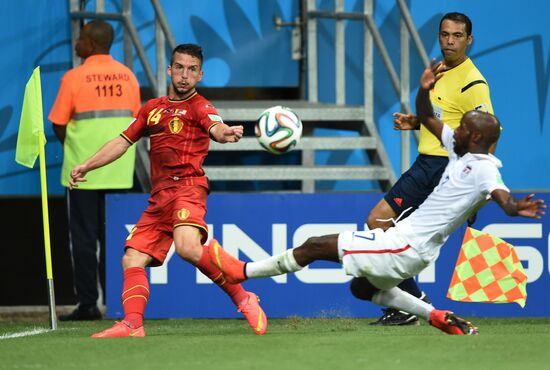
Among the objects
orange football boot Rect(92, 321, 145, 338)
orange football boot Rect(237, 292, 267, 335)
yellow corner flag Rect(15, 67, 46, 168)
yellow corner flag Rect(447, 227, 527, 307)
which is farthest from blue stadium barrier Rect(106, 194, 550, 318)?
orange football boot Rect(92, 321, 145, 338)

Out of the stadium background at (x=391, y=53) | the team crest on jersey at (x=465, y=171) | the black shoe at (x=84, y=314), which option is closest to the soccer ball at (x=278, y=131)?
the team crest on jersey at (x=465, y=171)

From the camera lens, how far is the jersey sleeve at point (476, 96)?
889cm

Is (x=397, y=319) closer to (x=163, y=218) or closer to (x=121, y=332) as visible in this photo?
(x=163, y=218)

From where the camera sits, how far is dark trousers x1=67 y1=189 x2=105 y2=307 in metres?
10.6

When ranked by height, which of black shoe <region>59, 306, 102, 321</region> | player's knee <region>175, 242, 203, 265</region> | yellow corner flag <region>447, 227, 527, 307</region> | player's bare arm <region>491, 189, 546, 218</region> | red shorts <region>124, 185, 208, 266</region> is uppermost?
player's bare arm <region>491, 189, 546, 218</region>

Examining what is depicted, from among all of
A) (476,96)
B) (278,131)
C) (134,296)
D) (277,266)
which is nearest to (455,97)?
(476,96)

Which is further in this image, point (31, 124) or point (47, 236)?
point (31, 124)

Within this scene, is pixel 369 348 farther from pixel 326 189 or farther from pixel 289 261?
pixel 326 189

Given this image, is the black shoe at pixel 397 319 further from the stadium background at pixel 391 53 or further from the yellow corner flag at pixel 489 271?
the stadium background at pixel 391 53

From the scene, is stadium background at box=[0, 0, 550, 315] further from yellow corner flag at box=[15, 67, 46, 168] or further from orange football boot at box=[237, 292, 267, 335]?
orange football boot at box=[237, 292, 267, 335]

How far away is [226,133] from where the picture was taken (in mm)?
7984

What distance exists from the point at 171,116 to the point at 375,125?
13.3ft

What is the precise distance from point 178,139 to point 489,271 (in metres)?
3.03

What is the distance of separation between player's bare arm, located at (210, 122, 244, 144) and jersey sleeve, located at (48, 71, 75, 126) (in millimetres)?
2797
